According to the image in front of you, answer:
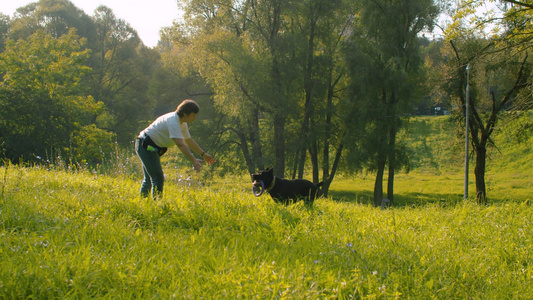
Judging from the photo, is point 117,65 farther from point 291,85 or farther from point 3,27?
point 291,85

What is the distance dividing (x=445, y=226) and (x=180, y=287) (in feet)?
13.3

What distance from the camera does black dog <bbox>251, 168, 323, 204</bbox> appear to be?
5.98m

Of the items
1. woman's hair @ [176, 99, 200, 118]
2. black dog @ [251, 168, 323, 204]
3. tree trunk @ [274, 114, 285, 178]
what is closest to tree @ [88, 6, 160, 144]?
tree trunk @ [274, 114, 285, 178]

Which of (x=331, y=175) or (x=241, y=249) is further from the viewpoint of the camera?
(x=331, y=175)

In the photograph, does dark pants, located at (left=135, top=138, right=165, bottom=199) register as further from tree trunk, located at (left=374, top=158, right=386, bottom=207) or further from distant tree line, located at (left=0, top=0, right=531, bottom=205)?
tree trunk, located at (left=374, top=158, right=386, bottom=207)

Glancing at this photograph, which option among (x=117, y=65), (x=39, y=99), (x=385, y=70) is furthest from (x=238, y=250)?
(x=117, y=65)

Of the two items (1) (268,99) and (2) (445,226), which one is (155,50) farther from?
(2) (445,226)

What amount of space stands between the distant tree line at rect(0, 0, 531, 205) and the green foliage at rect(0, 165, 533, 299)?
18259 millimetres

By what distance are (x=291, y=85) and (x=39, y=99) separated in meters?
17.2

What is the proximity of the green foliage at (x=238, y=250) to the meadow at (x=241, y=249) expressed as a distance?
15 millimetres

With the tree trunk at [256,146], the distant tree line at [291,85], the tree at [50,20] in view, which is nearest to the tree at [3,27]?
the tree at [50,20]

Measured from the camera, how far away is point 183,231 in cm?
435

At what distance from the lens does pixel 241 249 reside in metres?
3.87

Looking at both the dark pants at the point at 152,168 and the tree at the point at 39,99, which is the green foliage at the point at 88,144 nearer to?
the tree at the point at 39,99
